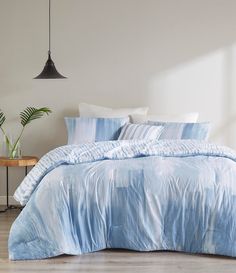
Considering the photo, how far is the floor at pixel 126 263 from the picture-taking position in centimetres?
373

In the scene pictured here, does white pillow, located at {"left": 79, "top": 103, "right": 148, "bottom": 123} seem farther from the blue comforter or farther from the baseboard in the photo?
the blue comforter

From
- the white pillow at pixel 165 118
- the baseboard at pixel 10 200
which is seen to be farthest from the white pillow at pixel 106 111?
the baseboard at pixel 10 200

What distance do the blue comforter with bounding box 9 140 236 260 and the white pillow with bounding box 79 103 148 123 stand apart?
1.74 metres

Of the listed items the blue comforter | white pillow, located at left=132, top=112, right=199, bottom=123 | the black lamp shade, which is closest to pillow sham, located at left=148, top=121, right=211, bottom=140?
white pillow, located at left=132, top=112, right=199, bottom=123

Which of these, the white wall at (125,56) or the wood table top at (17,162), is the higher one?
the white wall at (125,56)

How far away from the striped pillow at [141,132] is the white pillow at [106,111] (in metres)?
0.34

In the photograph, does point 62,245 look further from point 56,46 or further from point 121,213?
point 56,46

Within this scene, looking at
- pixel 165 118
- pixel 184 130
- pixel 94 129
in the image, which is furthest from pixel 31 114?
pixel 184 130

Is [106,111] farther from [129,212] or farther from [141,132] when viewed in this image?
[129,212]

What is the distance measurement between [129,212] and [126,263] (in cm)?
36

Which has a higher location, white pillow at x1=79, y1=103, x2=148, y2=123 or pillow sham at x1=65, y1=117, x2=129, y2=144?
white pillow at x1=79, y1=103, x2=148, y2=123

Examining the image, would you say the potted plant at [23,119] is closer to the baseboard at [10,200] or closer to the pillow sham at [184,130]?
the baseboard at [10,200]

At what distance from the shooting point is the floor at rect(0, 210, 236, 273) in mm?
3729

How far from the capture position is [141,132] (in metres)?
5.39
